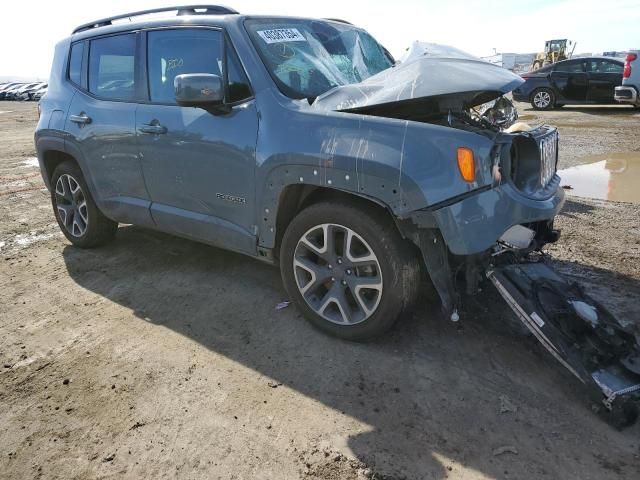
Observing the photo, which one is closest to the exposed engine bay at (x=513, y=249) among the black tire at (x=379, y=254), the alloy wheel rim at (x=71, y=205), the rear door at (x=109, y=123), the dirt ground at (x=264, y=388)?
the black tire at (x=379, y=254)

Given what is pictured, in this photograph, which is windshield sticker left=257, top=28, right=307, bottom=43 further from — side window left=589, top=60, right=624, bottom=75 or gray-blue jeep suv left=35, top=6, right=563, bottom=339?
side window left=589, top=60, right=624, bottom=75

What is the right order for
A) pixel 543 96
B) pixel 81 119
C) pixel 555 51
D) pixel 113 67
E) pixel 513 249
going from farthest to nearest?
pixel 555 51 → pixel 543 96 → pixel 81 119 → pixel 113 67 → pixel 513 249

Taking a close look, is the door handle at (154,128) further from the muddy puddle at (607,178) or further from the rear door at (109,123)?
the muddy puddle at (607,178)

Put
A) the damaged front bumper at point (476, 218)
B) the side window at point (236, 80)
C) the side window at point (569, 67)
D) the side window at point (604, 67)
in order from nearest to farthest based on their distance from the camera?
the damaged front bumper at point (476, 218), the side window at point (236, 80), the side window at point (604, 67), the side window at point (569, 67)

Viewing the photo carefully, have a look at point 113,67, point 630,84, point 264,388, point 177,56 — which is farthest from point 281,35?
point 630,84

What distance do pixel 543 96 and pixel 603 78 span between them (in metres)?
1.66

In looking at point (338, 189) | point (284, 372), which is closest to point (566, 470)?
point (284, 372)

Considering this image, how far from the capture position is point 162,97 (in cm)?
384

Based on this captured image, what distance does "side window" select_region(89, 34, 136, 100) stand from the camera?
4074 mm

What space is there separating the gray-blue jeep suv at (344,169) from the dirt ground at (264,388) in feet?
0.93

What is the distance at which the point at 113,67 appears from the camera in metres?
4.28

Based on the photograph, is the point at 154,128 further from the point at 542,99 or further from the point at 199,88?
the point at 542,99

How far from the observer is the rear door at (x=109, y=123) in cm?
407

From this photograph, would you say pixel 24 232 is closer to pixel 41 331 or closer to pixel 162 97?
pixel 41 331
